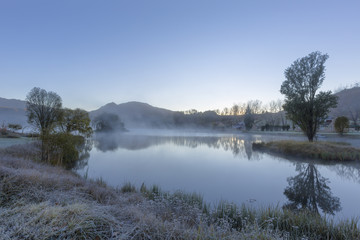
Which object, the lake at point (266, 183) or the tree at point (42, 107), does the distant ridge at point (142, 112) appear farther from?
the lake at point (266, 183)

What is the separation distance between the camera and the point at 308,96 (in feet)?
62.8

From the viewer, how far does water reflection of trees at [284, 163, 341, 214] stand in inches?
229

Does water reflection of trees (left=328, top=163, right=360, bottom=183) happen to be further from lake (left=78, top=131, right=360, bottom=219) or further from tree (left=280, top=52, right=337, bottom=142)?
tree (left=280, top=52, right=337, bottom=142)

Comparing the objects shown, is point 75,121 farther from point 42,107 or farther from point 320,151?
point 320,151

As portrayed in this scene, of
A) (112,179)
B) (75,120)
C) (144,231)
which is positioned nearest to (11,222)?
(144,231)

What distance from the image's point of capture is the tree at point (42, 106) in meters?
21.8

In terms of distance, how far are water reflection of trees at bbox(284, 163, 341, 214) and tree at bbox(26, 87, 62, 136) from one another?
2443cm

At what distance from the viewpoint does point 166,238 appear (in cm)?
226

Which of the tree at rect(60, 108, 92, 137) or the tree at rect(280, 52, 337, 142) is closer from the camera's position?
the tree at rect(280, 52, 337, 142)

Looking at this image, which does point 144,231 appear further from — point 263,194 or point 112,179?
point 112,179

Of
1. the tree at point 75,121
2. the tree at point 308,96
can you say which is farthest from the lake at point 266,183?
the tree at point 75,121

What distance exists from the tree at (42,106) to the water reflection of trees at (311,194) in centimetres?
2443

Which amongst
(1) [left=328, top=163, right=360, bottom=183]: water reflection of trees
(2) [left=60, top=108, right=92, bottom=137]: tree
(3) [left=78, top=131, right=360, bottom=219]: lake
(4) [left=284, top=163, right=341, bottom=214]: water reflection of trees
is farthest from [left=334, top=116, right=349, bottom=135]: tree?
(2) [left=60, top=108, right=92, bottom=137]: tree

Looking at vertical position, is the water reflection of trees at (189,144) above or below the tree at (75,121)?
below
